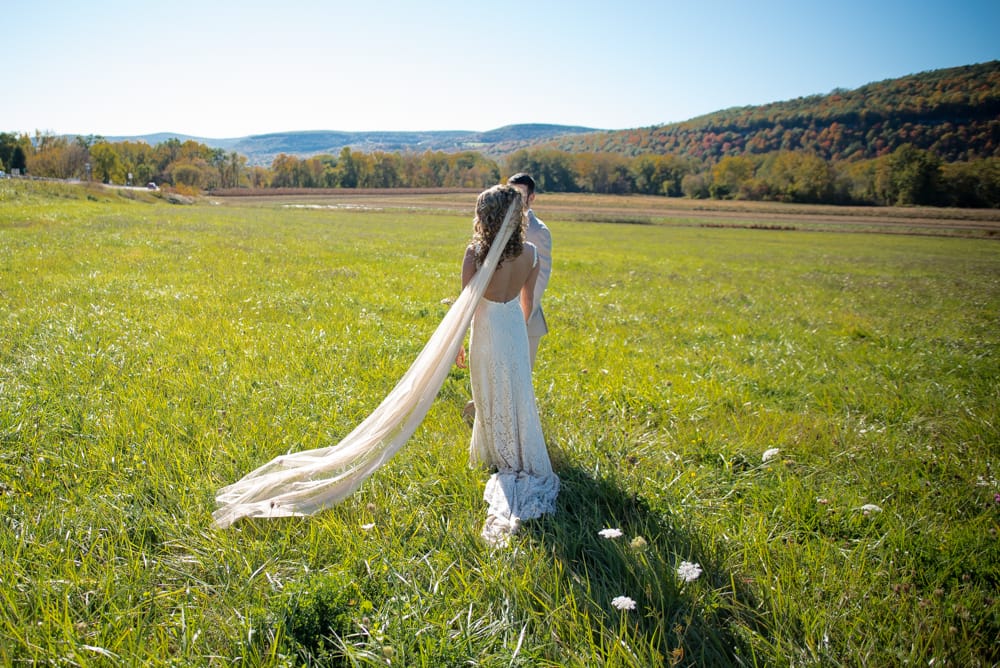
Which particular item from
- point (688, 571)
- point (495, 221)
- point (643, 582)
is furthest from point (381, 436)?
point (688, 571)

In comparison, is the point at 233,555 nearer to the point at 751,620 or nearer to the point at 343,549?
the point at 343,549

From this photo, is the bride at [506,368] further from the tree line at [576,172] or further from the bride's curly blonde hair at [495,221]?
the tree line at [576,172]

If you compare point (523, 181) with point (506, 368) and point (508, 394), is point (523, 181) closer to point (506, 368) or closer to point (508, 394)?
point (506, 368)

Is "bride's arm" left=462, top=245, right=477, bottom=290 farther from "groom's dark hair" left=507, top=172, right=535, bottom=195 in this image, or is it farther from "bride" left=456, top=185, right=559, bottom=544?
"groom's dark hair" left=507, top=172, right=535, bottom=195

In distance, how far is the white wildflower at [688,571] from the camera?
9.64ft

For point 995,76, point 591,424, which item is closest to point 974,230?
point 591,424

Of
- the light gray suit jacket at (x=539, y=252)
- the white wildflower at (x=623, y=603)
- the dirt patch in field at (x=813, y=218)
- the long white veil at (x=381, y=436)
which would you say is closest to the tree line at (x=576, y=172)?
the dirt patch in field at (x=813, y=218)

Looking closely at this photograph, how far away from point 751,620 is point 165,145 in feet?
612

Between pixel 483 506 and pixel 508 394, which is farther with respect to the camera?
pixel 508 394

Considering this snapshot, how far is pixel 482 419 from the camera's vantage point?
175 inches

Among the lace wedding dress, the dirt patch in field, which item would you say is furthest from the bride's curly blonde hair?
the dirt patch in field

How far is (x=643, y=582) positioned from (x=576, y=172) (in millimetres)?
144903

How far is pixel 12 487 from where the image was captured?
3.74 meters

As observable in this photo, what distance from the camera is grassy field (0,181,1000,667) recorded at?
267cm
